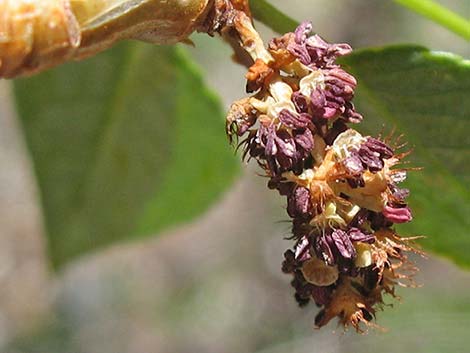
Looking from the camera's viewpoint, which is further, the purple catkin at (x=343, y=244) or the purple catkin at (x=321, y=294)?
the purple catkin at (x=321, y=294)

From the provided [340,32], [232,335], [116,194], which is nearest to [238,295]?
[232,335]

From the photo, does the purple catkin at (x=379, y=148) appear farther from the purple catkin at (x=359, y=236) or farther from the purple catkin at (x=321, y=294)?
the purple catkin at (x=321, y=294)

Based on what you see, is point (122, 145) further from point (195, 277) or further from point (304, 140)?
point (195, 277)

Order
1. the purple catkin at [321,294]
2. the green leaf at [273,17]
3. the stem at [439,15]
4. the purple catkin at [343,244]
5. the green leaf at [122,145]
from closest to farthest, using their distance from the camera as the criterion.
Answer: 1. the purple catkin at [343,244]
2. the purple catkin at [321,294]
3. the green leaf at [273,17]
4. the stem at [439,15]
5. the green leaf at [122,145]

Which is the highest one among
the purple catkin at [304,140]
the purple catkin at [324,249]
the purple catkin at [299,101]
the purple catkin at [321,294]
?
the purple catkin at [299,101]

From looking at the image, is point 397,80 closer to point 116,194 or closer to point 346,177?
point 346,177

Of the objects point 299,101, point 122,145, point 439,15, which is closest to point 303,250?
point 299,101

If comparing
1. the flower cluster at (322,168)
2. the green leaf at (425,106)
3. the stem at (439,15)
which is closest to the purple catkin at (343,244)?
the flower cluster at (322,168)

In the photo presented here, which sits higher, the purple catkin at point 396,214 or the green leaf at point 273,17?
the green leaf at point 273,17
